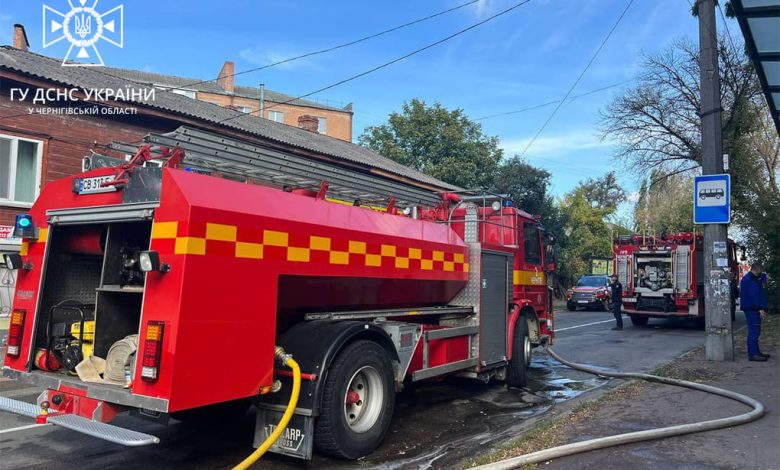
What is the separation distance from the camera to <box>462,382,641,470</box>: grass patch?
453 centimetres

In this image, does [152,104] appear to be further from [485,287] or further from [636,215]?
[636,215]

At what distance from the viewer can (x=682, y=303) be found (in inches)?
644

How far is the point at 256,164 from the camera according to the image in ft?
16.8

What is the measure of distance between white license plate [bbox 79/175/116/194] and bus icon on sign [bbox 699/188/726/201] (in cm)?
906

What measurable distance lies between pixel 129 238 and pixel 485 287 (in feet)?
13.9

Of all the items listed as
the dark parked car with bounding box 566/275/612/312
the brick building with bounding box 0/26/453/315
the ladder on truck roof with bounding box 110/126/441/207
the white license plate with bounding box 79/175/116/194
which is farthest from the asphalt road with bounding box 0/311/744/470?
the dark parked car with bounding box 566/275/612/312

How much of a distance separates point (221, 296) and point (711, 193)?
866cm

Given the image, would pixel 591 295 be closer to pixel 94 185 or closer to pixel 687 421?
pixel 687 421

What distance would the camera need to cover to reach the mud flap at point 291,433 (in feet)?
14.2

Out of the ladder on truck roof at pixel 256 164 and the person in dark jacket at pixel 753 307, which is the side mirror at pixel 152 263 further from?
the person in dark jacket at pixel 753 307

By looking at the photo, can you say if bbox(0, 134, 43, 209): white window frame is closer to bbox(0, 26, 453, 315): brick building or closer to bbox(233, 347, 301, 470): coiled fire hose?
bbox(0, 26, 453, 315): brick building

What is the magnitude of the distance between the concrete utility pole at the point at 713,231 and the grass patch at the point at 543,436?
3699 mm

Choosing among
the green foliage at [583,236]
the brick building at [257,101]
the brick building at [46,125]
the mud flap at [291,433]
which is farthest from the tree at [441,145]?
the mud flap at [291,433]

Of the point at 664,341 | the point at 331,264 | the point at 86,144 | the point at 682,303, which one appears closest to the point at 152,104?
the point at 86,144
